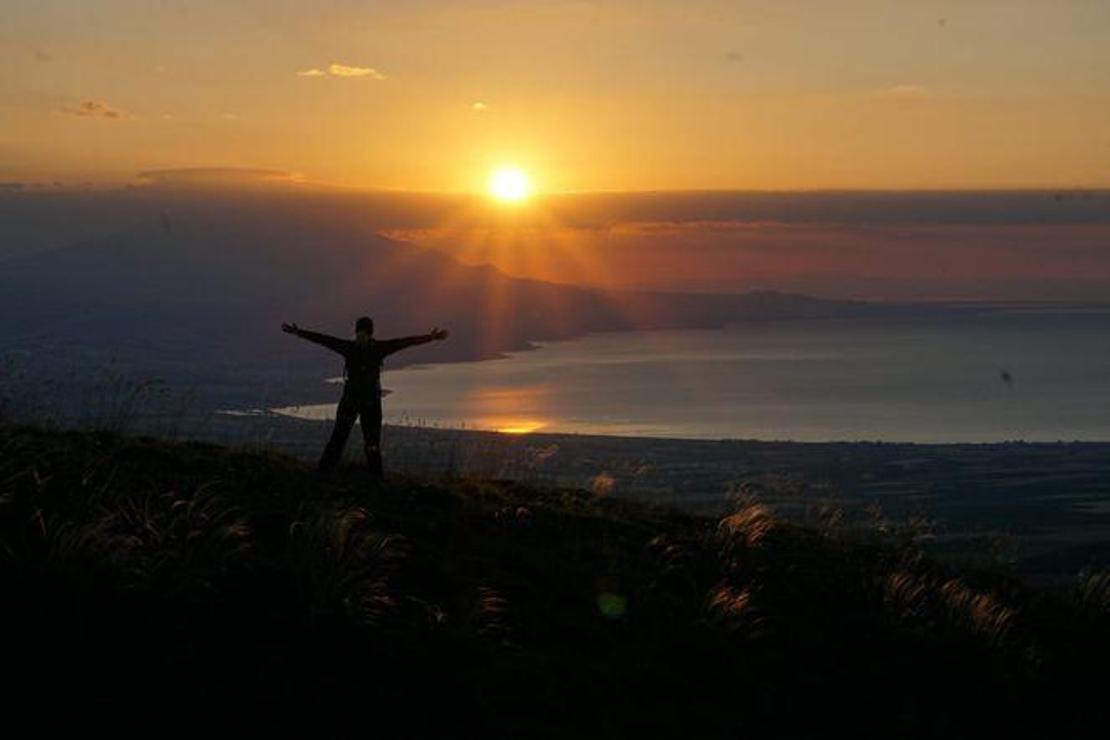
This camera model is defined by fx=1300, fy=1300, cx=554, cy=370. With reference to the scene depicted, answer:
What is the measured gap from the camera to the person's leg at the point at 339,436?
1423cm

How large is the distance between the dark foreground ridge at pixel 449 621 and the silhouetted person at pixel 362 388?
415 mm

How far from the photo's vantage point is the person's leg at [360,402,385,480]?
14180mm

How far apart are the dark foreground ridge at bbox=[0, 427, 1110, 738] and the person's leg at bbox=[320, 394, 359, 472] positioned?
1.19 feet

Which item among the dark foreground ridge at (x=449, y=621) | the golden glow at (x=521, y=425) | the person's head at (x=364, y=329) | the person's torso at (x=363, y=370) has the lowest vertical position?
the dark foreground ridge at (x=449, y=621)

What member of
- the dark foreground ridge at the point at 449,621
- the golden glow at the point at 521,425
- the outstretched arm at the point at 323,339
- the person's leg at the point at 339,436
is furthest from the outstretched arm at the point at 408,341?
the golden glow at the point at 521,425

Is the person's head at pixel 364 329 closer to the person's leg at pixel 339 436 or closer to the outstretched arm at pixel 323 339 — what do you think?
the outstretched arm at pixel 323 339

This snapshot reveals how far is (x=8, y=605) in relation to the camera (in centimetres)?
856

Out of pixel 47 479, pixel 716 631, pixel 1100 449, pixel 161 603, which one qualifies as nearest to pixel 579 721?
pixel 716 631

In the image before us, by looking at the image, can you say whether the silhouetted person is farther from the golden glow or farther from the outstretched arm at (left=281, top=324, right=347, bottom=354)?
the golden glow

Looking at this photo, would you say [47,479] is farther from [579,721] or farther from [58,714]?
[579,721]

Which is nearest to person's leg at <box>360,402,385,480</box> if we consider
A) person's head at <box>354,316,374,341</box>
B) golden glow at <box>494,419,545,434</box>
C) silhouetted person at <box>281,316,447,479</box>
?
silhouetted person at <box>281,316,447,479</box>

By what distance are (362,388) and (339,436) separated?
74cm

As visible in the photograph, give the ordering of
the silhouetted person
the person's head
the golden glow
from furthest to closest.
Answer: the golden glow, the person's head, the silhouetted person

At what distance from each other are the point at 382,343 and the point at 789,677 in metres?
6.50
